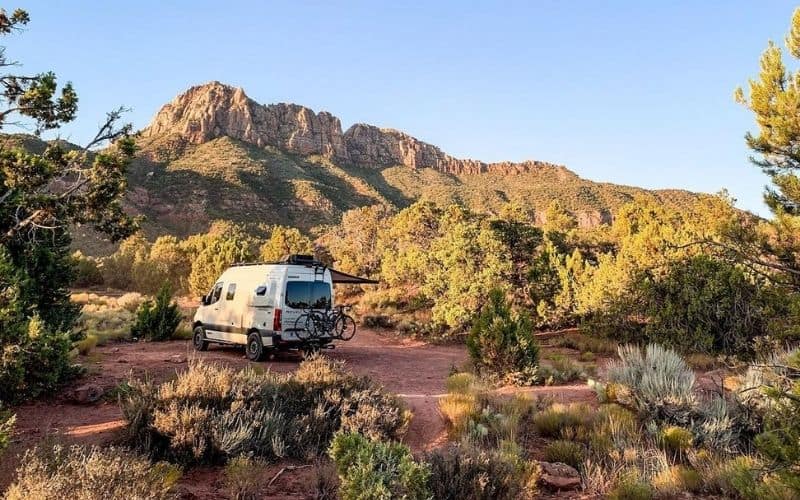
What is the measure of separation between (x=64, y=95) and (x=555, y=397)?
12150mm

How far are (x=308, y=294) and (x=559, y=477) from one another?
838 cm

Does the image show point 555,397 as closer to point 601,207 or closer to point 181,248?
point 181,248

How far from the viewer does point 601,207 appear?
5641 cm

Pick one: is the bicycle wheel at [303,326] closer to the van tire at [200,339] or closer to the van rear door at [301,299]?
the van rear door at [301,299]

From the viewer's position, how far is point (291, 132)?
97188mm

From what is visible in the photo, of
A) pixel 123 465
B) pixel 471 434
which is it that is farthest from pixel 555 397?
pixel 123 465

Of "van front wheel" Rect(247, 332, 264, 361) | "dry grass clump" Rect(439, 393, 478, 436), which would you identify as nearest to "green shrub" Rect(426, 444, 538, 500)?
"dry grass clump" Rect(439, 393, 478, 436)

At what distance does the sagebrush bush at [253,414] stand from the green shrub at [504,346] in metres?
3.92

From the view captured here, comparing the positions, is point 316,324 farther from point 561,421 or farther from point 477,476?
point 477,476

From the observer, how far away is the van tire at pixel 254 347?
12.3m

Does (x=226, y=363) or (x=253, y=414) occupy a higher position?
(x=253, y=414)

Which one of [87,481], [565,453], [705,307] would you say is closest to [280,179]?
[705,307]

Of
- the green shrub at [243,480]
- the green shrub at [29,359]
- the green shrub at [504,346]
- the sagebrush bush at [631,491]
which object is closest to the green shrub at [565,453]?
the sagebrush bush at [631,491]

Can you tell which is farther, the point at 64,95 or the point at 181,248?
the point at 181,248
